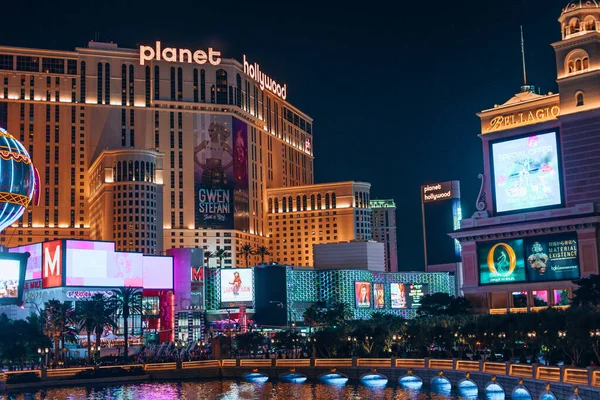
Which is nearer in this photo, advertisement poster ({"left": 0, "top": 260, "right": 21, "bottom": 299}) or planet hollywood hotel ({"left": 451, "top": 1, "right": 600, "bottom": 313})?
advertisement poster ({"left": 0, "top": 260, "right": 21, "bottom": 299})

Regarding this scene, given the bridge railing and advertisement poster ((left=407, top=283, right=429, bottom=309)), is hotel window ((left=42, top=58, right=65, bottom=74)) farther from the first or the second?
the bridge railing

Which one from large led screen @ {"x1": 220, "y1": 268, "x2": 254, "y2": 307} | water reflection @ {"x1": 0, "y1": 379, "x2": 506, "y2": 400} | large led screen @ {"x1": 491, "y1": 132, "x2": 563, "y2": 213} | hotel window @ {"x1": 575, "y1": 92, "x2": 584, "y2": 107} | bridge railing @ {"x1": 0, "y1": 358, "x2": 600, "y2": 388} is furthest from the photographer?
large led screen @ {"x1": 220, "y1": 268, "x2": 254, "y2": 307}

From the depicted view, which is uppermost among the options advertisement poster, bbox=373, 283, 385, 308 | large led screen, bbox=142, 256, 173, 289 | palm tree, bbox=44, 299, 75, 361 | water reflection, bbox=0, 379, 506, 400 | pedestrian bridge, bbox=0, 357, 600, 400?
large led screen, bbox=142, 256, 173, 289

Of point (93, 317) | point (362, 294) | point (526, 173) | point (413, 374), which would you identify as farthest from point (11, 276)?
point (362, 294)

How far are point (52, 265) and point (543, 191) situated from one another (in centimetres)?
7347

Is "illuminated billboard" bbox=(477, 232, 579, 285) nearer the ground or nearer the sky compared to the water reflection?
nearer the sky

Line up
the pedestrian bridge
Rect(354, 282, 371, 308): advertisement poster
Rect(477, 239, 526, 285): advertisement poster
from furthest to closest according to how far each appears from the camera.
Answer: Rect(354, 282, 371, 308): advertisement poster, Rect(477, 239, 526, 285): advertisement poster, the pedestrian bridge

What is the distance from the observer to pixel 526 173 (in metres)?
100

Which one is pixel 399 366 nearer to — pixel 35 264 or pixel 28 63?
pixel 35 264

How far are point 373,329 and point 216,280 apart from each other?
79.1m

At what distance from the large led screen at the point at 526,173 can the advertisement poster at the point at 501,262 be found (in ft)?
14.4

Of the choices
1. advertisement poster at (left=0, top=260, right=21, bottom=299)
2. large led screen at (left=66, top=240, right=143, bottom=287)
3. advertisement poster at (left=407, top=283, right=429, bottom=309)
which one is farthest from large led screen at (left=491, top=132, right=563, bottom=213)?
advertisement poster at (left=407, top=283, right=429, bottom=309)

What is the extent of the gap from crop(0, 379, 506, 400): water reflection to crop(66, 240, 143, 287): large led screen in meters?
53.6

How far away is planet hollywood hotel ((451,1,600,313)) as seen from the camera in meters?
95.2
